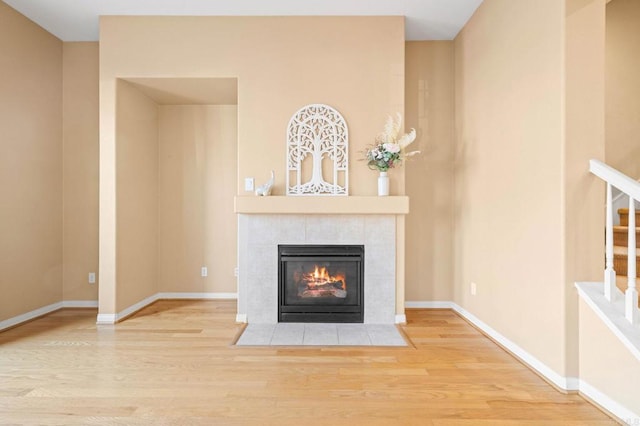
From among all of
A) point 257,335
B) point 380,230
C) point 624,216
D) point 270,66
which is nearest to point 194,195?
point 270,66

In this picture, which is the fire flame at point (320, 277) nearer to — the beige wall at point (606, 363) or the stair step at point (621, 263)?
the beige wall at point (606, 363)

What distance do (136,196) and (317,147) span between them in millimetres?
2104

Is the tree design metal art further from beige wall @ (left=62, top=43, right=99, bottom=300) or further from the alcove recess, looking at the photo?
beige wall @ (left=62, top=43, right=99, bottom=300)

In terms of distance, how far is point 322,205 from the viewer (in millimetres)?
3680

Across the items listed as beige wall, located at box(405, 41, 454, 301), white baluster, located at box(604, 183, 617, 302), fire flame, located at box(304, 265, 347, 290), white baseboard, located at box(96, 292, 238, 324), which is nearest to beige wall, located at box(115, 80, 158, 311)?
white baseboard, located at box(96, 292, 238, 324)

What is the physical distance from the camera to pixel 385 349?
3.08 m

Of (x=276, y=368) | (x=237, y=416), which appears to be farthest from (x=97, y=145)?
(x=237, y=416)

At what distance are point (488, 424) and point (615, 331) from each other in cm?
84

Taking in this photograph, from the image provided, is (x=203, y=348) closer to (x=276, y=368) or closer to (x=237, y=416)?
(x=276, y=368)

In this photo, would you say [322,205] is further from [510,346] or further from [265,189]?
[510,346]

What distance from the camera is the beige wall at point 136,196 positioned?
12.8 ft

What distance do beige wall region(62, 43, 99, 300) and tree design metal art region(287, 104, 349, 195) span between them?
2.38m

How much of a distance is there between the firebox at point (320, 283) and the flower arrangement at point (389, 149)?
0.85 m

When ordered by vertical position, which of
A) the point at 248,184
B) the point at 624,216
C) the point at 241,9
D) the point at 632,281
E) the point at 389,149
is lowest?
the point at 632,281
